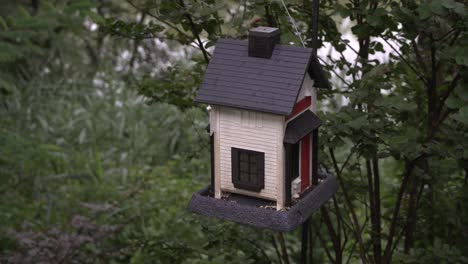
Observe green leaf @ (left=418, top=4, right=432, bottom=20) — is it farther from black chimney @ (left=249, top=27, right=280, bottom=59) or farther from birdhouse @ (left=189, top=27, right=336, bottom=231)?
black chimney @ (left=249, top=27, right=280, bottom=59)

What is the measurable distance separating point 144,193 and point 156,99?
72.9 inches

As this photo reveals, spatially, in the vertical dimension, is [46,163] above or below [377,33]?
below

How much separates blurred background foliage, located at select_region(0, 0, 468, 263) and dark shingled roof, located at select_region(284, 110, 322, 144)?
0.55 feet

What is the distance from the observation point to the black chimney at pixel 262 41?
2.16 metres

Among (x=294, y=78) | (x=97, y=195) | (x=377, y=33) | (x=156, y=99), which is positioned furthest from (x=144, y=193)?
(x=294, y=78)

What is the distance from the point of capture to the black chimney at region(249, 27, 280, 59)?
216 centimetres

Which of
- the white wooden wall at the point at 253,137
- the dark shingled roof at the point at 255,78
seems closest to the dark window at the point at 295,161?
the white wooden wall at the point at 253,137

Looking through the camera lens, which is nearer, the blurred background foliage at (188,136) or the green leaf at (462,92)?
the green leaf at (462,92)

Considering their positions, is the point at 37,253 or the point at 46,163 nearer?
the point at 37,253

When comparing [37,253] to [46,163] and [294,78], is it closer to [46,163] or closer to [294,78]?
[46,163]

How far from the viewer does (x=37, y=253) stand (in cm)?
377

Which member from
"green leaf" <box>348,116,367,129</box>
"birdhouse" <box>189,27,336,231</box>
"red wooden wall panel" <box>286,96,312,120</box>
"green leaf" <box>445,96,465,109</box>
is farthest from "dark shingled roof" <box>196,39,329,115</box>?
"green leaf" <box>445,96,465,109</box>

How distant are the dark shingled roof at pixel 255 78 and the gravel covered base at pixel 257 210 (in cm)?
35

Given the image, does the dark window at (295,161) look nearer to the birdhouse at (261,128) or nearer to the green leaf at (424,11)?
the birdhouse at (261,128)
